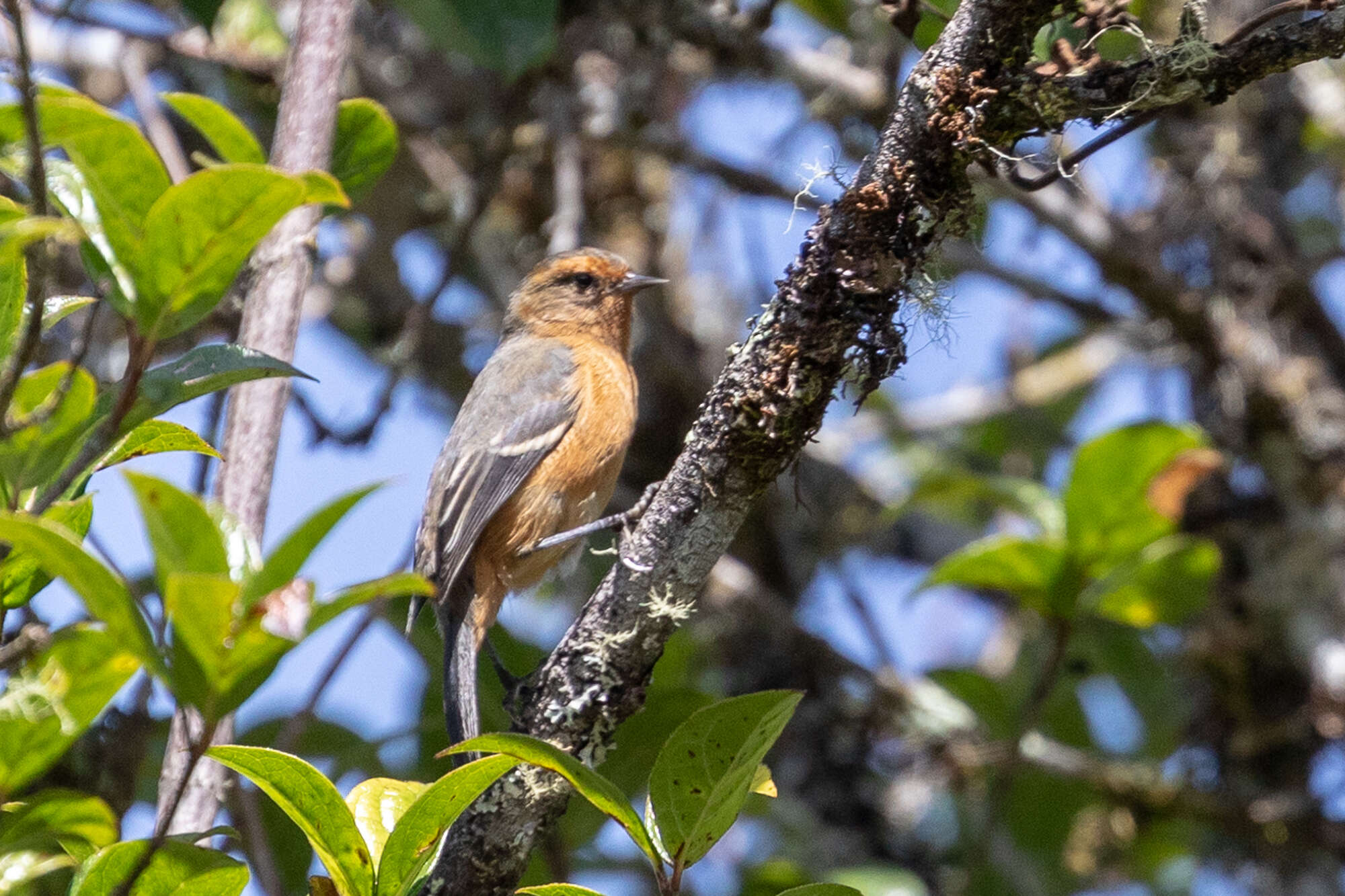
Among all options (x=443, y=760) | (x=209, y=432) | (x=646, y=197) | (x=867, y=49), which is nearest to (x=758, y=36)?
(x=867, y=49)

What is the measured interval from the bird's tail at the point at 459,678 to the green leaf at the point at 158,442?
4.61 ft

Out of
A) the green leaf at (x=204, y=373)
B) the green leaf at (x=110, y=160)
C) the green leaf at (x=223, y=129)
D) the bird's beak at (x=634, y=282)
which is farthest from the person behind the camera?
the bird's beak at (x=634, y=282)

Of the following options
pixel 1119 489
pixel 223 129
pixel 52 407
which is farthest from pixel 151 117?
pixel 1119 489

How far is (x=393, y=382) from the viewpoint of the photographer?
4.48 m

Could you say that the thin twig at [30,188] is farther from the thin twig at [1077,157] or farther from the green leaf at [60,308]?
the thin twig at [1077,157]

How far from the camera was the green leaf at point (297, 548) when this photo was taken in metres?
1.76

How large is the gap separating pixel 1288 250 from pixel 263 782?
4.48m

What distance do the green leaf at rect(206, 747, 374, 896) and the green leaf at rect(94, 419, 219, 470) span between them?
0.56m

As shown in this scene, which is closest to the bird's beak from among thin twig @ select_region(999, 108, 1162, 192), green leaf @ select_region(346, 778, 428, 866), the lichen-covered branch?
thin twig @ select_region(999, 108, 1162, 192)

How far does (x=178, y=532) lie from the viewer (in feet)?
5.90

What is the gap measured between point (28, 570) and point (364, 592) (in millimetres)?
911

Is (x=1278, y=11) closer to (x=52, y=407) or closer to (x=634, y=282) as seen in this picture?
(x=52, y=407)

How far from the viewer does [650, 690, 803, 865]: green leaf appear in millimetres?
2242

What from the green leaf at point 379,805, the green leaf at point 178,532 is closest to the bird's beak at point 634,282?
the green leaf at point 379,805
